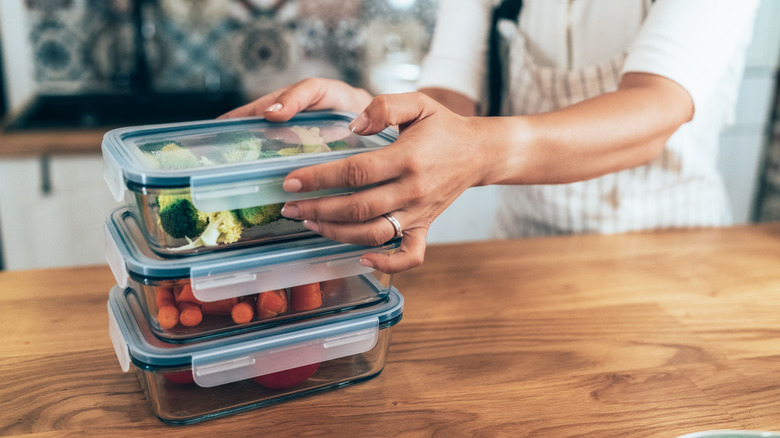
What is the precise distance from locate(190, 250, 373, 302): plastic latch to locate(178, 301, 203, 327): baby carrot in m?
0.03

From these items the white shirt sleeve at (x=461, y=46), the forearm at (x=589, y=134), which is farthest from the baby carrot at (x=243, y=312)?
the white shirt sleeve at (x=461, y=46)

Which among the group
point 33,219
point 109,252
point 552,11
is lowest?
point 33,219

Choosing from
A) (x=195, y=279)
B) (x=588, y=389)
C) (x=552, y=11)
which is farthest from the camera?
(x=552, y=11)

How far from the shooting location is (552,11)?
1199mm

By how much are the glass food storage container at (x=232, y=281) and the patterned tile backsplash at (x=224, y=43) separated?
1917 millimetres

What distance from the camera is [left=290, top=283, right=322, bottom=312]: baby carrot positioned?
0.63m

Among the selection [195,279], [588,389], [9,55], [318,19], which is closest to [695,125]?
[588,389]

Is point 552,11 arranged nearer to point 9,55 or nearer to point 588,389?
point 588,389

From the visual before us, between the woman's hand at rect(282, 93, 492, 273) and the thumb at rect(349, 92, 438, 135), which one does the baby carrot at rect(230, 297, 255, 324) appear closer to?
the woman's hand at rect(282, 93, 492, 273)

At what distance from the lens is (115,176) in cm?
59

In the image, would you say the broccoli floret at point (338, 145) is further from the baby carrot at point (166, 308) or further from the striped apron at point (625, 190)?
the striped apron at point (625, 190)

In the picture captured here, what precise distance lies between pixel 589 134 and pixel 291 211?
46cm

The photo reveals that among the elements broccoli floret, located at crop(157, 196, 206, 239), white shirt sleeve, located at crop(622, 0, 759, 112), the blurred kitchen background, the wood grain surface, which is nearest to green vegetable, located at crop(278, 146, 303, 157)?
broccoli floret, located at crop(157, 196, 206, 239)

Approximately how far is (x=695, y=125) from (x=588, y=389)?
0.74m
